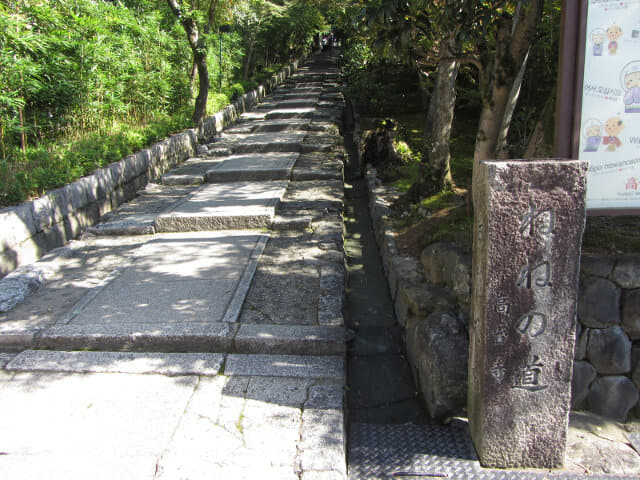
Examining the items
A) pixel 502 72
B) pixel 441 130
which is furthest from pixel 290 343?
pixel 441 130

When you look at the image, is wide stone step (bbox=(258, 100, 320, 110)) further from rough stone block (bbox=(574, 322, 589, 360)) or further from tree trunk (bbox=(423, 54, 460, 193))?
rough stone block (bbox=(574, 322, 589, 360))

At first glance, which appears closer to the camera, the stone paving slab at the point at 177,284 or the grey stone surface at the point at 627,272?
the grey stone surface at the point at 627,272

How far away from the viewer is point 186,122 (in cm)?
1136

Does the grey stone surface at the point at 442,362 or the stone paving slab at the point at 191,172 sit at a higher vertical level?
the stone paving slab at the point at 191,172

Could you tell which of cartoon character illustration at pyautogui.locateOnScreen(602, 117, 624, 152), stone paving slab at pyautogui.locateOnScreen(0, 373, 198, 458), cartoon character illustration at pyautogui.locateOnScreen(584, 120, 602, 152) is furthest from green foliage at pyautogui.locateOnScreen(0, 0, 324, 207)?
cartoon character illustration at pyautogui.locateOnScreen(602, 117, 624, 152)

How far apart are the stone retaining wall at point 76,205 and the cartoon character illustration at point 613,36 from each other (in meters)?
5.31

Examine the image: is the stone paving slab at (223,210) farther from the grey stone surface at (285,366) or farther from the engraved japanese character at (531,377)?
the engraved japanese character at (531,377)

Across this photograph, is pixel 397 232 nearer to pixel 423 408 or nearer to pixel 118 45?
pixel 423 408

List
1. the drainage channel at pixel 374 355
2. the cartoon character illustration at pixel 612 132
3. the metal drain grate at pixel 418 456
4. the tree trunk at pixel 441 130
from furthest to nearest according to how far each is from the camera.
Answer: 1. the tree trunk at pixel 441 130
2. the drainage channel at pixel 374 355
3. the cartoon character illustration at pixel 612 132
4. the metal drain grate at pixel 418 456

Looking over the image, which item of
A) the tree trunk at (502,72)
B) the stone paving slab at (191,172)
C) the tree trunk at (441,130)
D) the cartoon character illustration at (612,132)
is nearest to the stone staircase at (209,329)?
the stone paving slab at (191,172)

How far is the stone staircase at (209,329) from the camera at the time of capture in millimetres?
2908

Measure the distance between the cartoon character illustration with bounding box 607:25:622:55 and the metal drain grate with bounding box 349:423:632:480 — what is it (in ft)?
7.78

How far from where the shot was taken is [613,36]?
286 cm

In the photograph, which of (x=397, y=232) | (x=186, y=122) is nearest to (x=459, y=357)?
(x=397, y=232)
